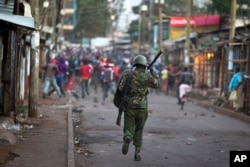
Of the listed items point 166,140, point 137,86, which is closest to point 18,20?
point 137,86

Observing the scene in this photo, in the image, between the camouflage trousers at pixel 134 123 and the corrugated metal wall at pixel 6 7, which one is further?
the corrugated metal wall at pixel 6 7

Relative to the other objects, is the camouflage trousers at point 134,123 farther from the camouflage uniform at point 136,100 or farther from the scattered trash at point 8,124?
the scattered trash at point 8,124

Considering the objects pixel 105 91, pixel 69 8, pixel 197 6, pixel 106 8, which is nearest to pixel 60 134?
pixel 105 91

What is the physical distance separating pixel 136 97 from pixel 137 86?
0.65 ft

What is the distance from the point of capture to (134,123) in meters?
10.1

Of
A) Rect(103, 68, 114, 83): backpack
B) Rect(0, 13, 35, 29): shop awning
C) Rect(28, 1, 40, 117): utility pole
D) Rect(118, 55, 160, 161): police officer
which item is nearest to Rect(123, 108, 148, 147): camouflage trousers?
Rect(118, 55, 160, 161): police officer

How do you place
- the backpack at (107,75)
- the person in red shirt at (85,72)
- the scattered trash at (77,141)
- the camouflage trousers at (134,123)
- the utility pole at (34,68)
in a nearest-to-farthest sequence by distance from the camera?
1. the camouflage trousers at (134,123)
2. the scattered trash at (77,141)
3. the utility pole at (34,68)
4. the backpack at (107,75)
5. the person in red shirt at (85,72)

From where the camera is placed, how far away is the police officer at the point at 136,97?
10008mm

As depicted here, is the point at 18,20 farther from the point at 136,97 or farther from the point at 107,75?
the point at 107,75

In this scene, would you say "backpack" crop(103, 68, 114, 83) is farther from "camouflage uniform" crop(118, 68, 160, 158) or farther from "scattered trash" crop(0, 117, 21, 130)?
"camouflage uniform" crop(118, 68, 160, 158)

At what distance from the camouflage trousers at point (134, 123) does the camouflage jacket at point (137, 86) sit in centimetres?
11

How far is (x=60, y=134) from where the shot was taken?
42.8 feet

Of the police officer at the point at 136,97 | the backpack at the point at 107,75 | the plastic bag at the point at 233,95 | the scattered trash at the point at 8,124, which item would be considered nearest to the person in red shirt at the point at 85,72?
the backpack at the point at 107,75

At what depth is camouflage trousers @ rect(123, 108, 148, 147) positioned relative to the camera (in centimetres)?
998
